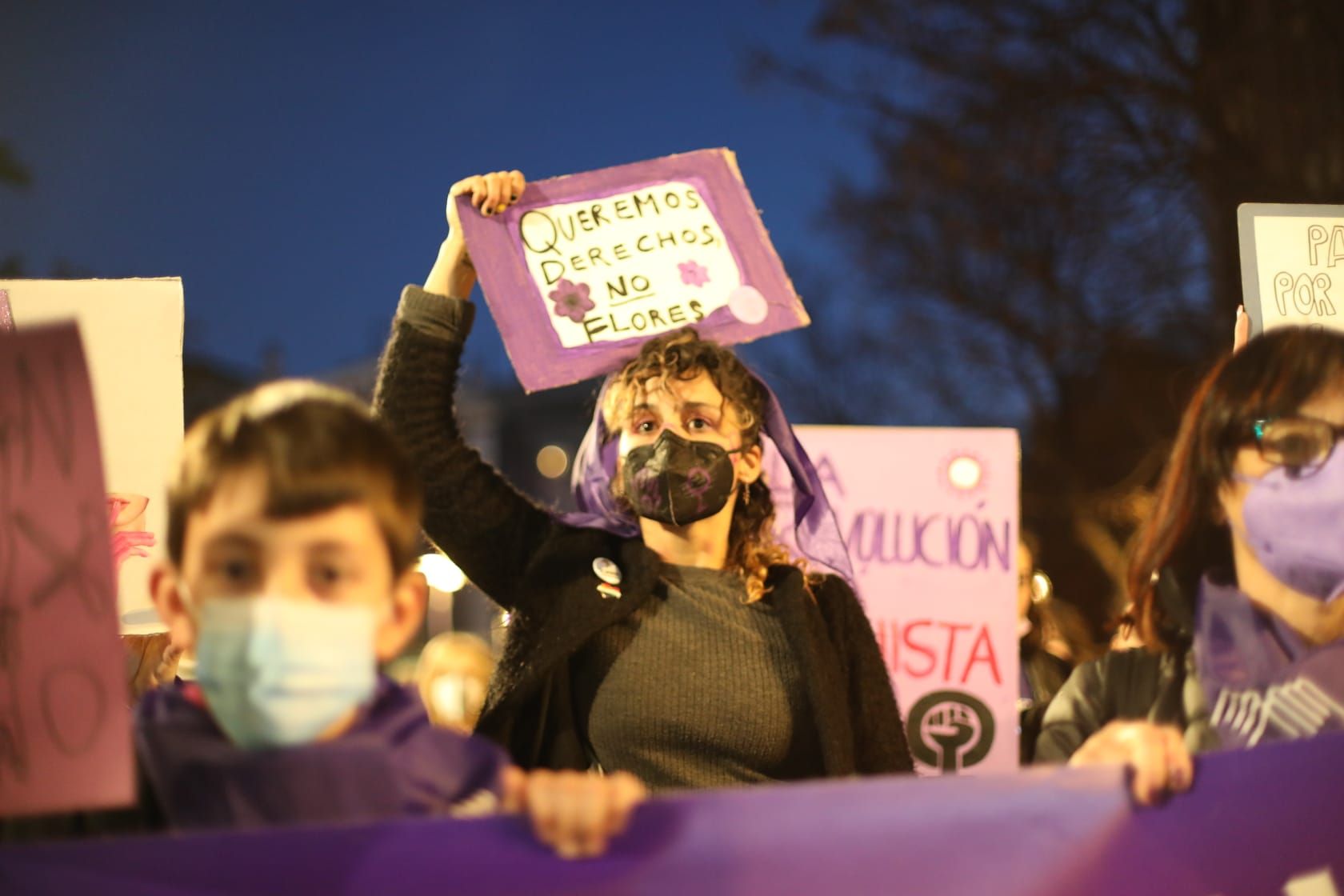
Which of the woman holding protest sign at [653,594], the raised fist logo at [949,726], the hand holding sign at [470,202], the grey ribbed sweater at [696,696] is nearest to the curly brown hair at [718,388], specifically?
the woman holding protest sign at [653,594]

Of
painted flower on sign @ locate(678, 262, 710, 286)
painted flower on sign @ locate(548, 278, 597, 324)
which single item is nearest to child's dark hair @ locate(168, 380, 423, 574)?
painted flower on sign @ locate(548, 278, 597, 324)

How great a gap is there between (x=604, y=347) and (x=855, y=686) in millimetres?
847

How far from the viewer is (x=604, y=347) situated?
9.87 ft

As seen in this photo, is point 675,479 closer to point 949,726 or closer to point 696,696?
point 696,696

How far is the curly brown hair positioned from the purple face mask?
0.94m

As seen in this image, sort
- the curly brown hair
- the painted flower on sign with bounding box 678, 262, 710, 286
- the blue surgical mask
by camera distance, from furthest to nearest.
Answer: the painted flower on sign with bounding box 678, 262, 710, 286 < the curly brown hair < the blue surgical mask

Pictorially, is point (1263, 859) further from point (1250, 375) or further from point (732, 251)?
point (732, 251)

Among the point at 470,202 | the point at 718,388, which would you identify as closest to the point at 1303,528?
the point at 718,388

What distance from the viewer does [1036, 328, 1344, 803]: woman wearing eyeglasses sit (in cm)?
214

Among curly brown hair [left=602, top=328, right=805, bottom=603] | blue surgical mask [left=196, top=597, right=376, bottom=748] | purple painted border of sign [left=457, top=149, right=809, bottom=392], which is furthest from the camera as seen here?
purple painted border of sign [left=457, top=149, right=809, bottom=392]

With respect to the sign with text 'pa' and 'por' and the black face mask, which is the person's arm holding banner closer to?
the black face mask

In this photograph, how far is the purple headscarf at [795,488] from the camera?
286 centimetres

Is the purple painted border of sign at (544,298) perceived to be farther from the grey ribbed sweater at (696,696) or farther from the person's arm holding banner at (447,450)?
the grey ribbed sweater at (696,696)

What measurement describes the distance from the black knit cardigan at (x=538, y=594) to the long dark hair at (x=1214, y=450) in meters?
→ 0.61
